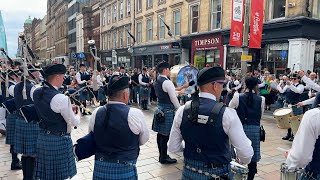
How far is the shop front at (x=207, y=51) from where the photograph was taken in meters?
17.7

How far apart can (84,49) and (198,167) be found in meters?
42.2

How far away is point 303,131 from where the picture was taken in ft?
7.55

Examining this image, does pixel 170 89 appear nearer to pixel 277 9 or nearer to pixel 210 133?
pixel 210 133

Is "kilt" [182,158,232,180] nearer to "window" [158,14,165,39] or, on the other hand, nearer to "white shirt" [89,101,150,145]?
"white shirt" [89,101,150,145]

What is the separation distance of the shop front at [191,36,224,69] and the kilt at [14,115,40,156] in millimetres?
14381

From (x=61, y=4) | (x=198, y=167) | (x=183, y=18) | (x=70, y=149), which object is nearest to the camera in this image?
(x=198, y=167)

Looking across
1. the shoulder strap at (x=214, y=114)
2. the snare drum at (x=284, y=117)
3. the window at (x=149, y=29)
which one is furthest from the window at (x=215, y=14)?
the shoulder strap at (x=214, y=114)

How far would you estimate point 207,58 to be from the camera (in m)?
19.1

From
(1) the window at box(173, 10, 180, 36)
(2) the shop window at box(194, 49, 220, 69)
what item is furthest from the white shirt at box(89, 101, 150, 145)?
(1) the window at box(173, 10, 180, 36)

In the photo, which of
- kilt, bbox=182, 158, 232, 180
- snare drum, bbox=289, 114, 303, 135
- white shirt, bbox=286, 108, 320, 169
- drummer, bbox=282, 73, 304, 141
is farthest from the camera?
drummer, bbox=282, 73, 304, 141

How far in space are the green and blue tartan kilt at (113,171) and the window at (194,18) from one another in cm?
1802

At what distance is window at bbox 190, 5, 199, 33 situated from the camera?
1966cm

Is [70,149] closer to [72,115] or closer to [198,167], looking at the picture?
[72,115]

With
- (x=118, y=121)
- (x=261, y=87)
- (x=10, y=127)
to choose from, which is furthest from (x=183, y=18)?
(x=118, y=121)
